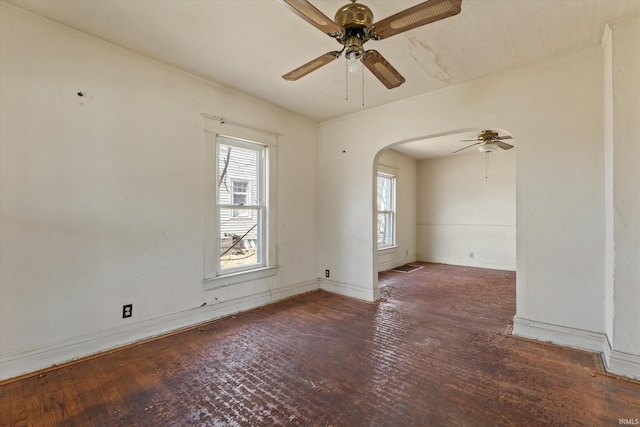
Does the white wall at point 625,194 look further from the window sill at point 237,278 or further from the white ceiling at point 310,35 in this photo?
the window sill at point 237,278

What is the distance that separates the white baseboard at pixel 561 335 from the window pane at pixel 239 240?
3128 mm

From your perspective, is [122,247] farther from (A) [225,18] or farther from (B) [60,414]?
(A) [225,18]

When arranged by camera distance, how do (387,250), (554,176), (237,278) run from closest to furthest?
(554,176) < (237,278) < (387,250)

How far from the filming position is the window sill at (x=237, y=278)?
10.6 ft

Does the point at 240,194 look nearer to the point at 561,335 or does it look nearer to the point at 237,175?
the point at 237,175

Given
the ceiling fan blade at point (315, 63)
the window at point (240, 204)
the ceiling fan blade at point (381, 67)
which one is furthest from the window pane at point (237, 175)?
the ceiling fan blade at point (381, 67)

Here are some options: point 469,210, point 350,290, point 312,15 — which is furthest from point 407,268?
point 312,15

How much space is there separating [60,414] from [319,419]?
1.63 m

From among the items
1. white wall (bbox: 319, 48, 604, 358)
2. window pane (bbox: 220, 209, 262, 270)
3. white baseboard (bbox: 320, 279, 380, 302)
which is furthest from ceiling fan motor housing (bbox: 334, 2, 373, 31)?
white baseboard (bbox: 320, 279, 380, 302)

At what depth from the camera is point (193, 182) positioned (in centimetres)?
308

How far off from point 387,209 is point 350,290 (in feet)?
9.44

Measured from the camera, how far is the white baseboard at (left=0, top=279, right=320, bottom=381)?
2.11 m

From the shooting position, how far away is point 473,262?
654 centimetres

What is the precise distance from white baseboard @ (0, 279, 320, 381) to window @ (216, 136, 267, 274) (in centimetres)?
46
